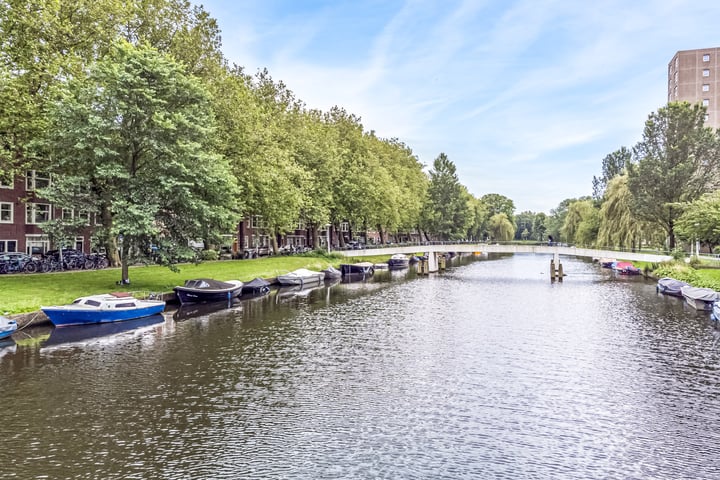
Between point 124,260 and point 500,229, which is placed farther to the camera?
point 500,229

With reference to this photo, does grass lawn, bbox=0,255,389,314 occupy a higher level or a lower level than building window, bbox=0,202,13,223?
lower

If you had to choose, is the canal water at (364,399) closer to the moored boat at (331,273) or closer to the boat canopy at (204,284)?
the boat canopy at (204,284)

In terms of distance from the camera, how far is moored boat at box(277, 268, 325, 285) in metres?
52.5

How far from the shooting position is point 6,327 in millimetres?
24344

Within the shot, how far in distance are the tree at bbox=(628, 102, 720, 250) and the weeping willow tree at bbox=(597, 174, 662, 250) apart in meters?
1.67

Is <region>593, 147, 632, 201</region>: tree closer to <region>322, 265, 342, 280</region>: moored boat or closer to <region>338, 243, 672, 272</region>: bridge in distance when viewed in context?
<region>338, 243, 672, 272</region>: bridge in distance

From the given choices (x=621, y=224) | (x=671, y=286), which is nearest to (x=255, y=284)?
(x=671, y=286)

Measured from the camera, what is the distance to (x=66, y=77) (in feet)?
A: 129

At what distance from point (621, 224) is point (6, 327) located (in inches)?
2579

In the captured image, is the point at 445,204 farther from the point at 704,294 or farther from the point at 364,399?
the point at 364,399

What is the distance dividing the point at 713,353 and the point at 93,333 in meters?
30.7

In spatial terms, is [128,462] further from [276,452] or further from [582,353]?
[582,353]

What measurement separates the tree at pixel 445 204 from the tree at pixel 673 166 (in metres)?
44.8

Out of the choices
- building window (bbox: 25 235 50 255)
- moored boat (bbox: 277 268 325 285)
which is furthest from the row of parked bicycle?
moored boat (bbox: 277 268 325 285)
